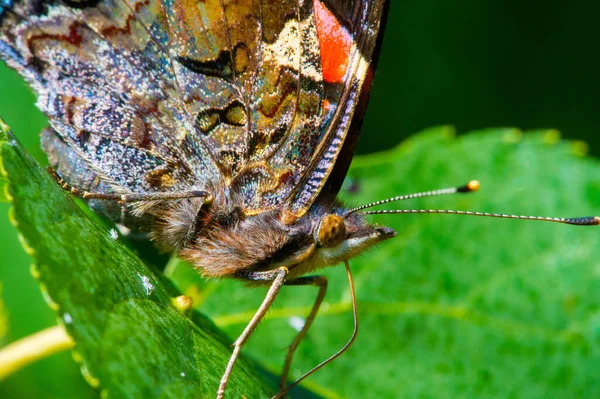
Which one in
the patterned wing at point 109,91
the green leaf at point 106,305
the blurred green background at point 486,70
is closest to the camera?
the green leaf at point 106,305

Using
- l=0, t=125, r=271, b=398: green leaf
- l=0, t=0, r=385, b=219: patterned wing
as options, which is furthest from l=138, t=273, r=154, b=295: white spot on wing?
l=0, t=0, r=385, b=219: patterned wing

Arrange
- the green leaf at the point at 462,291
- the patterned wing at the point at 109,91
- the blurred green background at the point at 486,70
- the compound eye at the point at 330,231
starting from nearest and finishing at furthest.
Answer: the compound eye at the point at 330,231 < the patterned wing at the point at 109,91 < the green leaf at the point at 462,291 < the blurred green background at the point at 486,70

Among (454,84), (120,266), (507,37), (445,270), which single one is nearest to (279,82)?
(120,266)

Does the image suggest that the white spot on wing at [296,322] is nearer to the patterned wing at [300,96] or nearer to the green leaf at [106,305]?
the patterned wing at [300,96]

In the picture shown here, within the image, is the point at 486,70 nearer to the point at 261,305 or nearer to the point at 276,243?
the point at 276,243

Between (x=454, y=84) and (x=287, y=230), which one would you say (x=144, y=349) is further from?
(x=454, y=84)

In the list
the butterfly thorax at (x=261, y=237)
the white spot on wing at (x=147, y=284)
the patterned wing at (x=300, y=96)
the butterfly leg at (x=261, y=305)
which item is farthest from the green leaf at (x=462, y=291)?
the white spot on wing at (x=147, y=284)

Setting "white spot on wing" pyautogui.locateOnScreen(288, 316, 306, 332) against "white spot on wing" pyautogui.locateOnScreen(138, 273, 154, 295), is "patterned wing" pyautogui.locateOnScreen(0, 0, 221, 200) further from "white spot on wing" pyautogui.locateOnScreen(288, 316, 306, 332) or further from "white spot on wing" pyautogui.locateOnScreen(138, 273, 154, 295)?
"white spot on wing" pyautogui.locateOnScreen(288, 316, 306, 332)

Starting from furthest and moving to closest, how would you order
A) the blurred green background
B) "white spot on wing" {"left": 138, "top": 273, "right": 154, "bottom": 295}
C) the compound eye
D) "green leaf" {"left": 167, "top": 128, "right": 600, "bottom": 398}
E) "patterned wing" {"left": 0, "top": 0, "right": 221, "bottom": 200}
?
1. the blurred green background
2. "green leaf" {"left": 167, "top": 128, "right": 600, "bottom": 398}
3. "patterned wing" {"left": 0, "top": 0, "right": 221, "bottom": 200}
4. the compound eye
5. "white spot on wing" {"left": 138, "top": 273, "right": 154, "bottom": 295}
